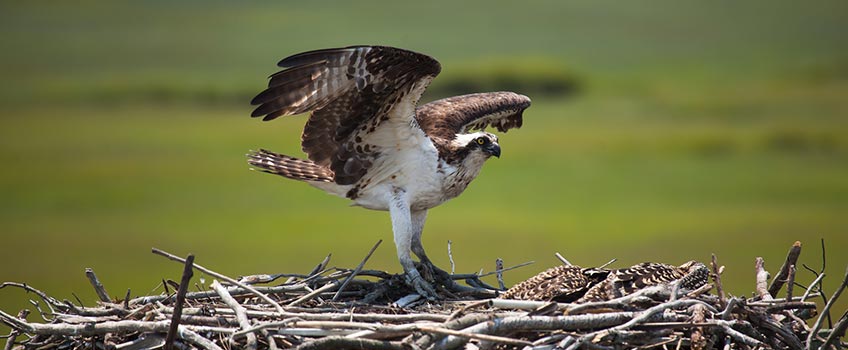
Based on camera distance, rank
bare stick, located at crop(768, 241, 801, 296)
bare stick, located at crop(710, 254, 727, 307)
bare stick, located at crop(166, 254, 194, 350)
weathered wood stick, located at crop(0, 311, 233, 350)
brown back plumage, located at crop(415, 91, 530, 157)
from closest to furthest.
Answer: bare stick, located at crop(166, 254, 194, 350) < bare stick, located at crop(710, 254, 727, 307) < weathered wood stick, located at crop(0, 311, 233, 350) < bare stick, located at crop(768, 241, 801, 296) < brown back plumage, located at crop(415, 91, 530, 157)

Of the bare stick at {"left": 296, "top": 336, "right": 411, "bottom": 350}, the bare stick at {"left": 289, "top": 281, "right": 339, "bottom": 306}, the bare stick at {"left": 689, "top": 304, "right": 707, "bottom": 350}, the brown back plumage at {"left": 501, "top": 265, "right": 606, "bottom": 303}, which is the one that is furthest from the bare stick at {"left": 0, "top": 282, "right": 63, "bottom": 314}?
the bare stick at {"left": 689, "top": 304, "right": 707, "bottom": 350}

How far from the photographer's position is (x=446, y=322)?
5652 mm

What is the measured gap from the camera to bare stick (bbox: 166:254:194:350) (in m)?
5.19

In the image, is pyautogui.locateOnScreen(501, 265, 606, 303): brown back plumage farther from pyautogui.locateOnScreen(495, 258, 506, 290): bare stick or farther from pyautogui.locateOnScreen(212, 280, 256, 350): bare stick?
pyautogui.locateOnScreen(212, 280, 256, 350): bare stick

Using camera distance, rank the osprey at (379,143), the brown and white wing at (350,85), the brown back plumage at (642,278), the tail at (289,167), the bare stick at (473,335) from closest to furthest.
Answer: the bare stick at (473,335)
the brown back plumage at (642,278)
the brown and white wing at (350,85)
the osprey at (379,143)
the tail at (289,167)

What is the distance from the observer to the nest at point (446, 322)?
18.3ft

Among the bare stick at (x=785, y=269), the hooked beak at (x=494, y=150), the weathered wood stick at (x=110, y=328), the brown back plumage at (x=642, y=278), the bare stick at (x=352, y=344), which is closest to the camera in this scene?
the bare stick at (x=352, y=344)

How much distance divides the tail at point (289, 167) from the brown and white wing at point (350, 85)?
35 centimetres

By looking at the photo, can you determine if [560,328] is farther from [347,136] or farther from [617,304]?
[347,136]

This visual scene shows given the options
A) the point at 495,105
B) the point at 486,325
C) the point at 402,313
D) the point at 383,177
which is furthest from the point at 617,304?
the point at 495,105

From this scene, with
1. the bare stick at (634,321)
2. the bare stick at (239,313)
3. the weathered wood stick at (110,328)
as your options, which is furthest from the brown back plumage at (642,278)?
the weathered wood stick at (110,328)

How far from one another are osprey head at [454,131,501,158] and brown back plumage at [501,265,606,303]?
48.2 inches

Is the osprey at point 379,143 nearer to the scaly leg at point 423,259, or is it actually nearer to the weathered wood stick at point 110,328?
the scaly leg at point 423,259

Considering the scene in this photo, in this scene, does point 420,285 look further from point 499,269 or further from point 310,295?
point 310,295
